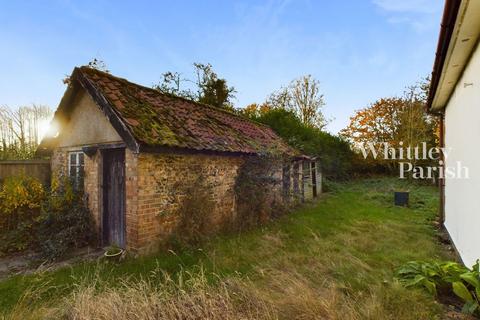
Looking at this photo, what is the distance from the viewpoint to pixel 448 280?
3820 mm

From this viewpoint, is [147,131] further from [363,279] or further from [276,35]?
[276,35]

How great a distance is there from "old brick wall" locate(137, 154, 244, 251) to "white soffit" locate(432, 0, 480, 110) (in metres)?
5.89

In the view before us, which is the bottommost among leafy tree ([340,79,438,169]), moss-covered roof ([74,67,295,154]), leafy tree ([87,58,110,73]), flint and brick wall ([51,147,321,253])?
flint and brick wall ([51,147,321,253])

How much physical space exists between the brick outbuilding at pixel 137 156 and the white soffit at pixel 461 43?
5.53 metres

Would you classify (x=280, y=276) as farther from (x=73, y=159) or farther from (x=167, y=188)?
(x=73, y=159)

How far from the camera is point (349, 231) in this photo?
830 centimetres

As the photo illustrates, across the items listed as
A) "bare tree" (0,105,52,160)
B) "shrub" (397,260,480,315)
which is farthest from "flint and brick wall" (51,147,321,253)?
"bare tree" (0,105,52,160)

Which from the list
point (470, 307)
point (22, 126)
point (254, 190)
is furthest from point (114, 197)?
point (22, 126)

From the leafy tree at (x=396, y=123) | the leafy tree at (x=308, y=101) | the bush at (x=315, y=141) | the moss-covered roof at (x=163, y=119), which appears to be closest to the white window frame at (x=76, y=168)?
the moss-covered roof at (x=163, y=119)

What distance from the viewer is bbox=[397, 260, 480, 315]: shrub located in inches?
132

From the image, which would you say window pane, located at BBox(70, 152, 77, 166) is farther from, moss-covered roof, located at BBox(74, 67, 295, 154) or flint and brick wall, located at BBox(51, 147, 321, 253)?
moss-covered roof, located at BBox(74, 67, 295, 154)

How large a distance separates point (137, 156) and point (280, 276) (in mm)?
3928

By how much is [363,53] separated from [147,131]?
870 centimetres

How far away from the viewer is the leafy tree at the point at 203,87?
23453 millimetres
